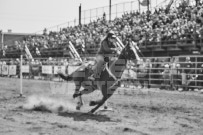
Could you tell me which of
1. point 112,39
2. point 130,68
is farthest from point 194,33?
point 112,39

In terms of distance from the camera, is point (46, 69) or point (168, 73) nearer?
point (168, 73)

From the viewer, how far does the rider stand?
9.11 meters

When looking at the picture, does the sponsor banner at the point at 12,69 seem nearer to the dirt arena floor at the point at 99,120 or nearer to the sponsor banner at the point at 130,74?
the sponsor banner at the point at 130,74

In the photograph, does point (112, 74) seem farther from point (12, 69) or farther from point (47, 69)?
point (12, 69)

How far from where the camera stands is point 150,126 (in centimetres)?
754

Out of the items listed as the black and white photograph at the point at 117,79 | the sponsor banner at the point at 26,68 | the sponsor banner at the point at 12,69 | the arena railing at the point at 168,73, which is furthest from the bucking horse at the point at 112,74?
the sponsor banner at the point at 12,69

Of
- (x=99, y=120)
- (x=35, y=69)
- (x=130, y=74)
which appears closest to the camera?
(x=99, y=120)

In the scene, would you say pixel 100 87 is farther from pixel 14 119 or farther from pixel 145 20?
pixel 145 20

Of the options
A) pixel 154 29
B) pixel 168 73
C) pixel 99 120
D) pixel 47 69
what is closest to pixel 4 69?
pixel 47 69

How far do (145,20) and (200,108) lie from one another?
13573 millimetres

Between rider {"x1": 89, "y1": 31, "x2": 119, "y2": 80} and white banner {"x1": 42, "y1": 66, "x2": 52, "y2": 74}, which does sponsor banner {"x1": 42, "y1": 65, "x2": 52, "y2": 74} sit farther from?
rider {"x1": 89, "y1": 31, "x2": 119, "y2": 80}

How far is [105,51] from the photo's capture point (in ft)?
30.1

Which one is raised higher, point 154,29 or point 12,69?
point 154,29

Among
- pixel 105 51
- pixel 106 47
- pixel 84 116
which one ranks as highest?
pixel 106 47
